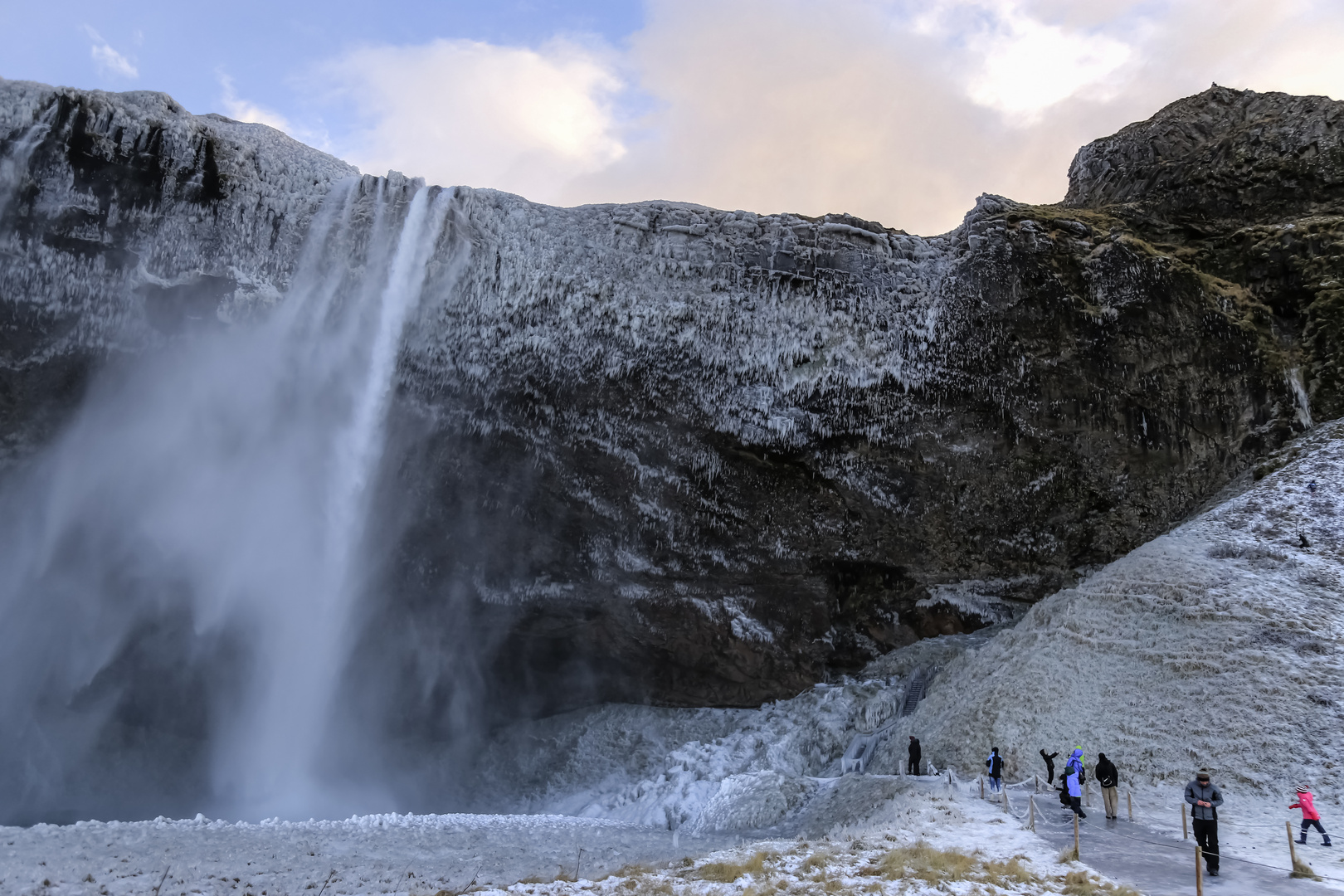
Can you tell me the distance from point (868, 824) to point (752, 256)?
16679 millimetres

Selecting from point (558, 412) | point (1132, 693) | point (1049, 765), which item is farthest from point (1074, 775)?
point (558, 412)

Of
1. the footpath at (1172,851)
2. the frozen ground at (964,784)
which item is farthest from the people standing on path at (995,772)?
the footpath at (1172,851)

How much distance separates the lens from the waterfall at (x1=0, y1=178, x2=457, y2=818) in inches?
1047

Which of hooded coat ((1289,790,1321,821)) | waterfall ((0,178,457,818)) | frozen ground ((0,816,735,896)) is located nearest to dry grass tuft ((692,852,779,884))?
frozen ground ((0,816,735,896))

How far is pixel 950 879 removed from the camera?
10633 millimetres

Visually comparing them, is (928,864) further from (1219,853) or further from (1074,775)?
(1074,775)

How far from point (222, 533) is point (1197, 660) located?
27407 millimetres

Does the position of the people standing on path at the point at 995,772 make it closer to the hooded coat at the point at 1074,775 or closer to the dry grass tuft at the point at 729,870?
the hooded coat at the point at 1074,775

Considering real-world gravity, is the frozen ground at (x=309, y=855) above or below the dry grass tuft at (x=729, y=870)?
below

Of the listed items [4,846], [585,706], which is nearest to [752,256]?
[585,706]

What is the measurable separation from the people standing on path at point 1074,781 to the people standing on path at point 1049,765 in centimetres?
304

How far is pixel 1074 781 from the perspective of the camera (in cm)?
1433

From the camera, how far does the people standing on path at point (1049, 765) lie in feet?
58.3

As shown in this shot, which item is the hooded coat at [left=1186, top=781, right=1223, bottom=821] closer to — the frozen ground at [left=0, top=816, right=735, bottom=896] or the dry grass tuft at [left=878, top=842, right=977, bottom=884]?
the dry grass tuft at [left=878, top=842, right=977, bottom=884]
